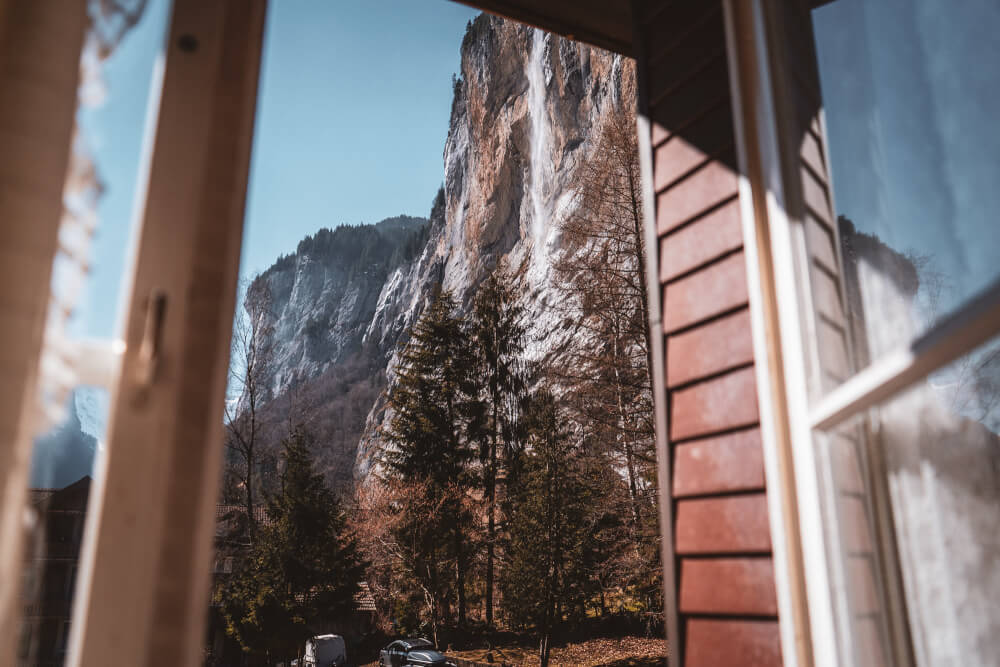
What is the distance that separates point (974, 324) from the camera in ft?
2.35

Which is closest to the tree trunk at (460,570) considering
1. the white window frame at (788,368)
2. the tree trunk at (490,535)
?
the tree trunk at (490,535)

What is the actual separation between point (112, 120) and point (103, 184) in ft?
0.30

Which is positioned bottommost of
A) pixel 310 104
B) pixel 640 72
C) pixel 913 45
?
pixel 913 45

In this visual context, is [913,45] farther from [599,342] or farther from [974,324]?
[599,342]

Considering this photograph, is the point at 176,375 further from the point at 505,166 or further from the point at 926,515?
the point at 505,166

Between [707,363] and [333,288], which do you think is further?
[333,288]

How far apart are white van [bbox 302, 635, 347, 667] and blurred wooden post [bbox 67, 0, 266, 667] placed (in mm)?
11535

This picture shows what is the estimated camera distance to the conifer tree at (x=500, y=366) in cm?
1430

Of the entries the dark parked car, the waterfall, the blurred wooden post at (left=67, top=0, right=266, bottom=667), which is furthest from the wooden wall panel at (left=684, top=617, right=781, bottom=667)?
the waterfall

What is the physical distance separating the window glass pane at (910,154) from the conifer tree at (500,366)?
12.9 m

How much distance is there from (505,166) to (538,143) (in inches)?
59.5

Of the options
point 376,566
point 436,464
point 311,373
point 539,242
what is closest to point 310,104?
point 539,242

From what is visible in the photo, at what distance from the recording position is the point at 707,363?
1306mm

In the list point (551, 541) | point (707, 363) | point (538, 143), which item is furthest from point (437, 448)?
point (707, 363)
